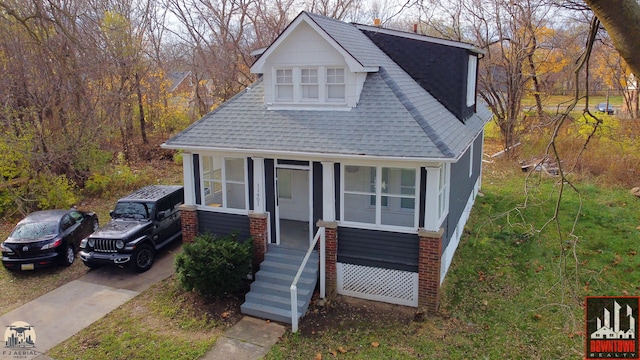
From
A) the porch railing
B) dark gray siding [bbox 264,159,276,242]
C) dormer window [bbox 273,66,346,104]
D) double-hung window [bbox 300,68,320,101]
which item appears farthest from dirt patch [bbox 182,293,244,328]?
double-hung window [bbox 300,68,320,101]

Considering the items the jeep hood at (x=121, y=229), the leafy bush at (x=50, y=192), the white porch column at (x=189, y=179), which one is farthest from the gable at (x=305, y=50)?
the leafy bush at (x=50, y=192)

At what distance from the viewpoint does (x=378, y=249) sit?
31.6ft

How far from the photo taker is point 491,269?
11.3 meters

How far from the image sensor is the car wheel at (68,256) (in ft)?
38.7

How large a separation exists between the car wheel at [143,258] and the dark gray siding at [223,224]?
1.65 meters

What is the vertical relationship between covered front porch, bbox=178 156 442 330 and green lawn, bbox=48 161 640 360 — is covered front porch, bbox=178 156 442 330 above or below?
above

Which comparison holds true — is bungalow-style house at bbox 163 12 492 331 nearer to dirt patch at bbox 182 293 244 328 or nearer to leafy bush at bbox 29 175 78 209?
dirt patch at bbox 182 293 244 328

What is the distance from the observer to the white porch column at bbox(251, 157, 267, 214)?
10258 mm

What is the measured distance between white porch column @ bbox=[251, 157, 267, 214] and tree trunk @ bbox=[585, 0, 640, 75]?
27.2 ft

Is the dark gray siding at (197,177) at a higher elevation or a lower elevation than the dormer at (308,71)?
lower

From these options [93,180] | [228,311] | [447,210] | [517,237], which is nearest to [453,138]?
[447,210]

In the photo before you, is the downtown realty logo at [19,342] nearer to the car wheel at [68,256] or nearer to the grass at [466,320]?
the grass at [466,320]

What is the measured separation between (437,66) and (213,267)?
782 cm

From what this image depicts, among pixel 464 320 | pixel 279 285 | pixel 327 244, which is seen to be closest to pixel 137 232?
pixel 279 285
